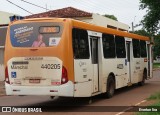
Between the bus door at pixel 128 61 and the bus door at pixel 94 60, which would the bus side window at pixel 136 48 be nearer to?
the bus door at pixel 128 61

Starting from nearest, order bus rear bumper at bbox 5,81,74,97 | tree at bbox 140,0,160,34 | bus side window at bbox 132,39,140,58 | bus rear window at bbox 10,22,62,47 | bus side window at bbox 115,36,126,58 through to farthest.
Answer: bus rear bumper at bbox 5,81,74,97 < bus rear window at bbox 10,22,62,47 < bus side window at bbox 115,36,126,58 < bus side window at bbox 132,39,140,58 < tree at bbox 140,0,160,34

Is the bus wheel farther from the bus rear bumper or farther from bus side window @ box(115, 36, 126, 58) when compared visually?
the bus rear bumper

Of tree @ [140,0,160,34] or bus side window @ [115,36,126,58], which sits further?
tree @ [140,0,160,34]

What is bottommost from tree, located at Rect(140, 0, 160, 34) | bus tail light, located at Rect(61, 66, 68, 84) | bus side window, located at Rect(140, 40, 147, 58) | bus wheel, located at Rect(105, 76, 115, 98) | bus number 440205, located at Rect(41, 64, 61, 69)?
bus wheel, located at Rect(105, 76, 115, 98)

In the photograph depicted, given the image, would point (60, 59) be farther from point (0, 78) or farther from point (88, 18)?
point (88, 18)

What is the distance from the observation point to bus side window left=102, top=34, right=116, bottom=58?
1751 centimetres

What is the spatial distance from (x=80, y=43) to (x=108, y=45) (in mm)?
3425

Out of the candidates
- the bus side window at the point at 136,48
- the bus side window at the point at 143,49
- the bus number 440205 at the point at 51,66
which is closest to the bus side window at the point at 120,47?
the bus side window at the point at 136,48

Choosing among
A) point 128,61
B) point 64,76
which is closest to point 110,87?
point 128,61

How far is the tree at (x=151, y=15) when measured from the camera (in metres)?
28.3

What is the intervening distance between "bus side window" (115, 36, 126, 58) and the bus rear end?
18.6 feet

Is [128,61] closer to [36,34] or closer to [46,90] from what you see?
[36,34]

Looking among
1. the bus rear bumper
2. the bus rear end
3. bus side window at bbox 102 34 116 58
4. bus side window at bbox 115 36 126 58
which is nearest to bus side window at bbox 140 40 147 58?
bus side window at bbox 115 36 126 58

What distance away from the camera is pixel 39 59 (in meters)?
14.1
